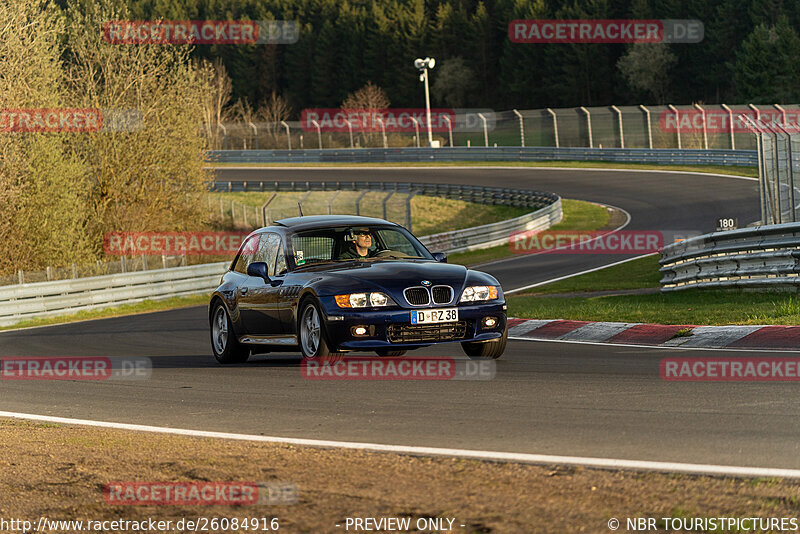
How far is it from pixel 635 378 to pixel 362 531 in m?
4.94

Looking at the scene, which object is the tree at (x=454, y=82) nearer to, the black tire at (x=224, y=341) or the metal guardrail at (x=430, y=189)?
the metal guardrail at (x=430, y=189)

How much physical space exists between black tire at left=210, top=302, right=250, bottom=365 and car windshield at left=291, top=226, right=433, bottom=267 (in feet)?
5.24

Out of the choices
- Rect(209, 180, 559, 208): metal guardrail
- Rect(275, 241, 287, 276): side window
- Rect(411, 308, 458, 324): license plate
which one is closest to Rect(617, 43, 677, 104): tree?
Rect(209, 180, 559, 208): metal guardrail

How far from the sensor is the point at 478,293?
34.6 feet

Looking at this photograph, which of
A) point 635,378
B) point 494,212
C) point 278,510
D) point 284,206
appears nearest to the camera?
point 278,510

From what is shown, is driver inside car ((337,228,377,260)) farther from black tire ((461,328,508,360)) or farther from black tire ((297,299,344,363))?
black tire ((461,328,508,360))

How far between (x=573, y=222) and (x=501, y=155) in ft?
81.7

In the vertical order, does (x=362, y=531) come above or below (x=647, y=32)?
below

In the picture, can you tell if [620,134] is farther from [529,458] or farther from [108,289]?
[529,458]

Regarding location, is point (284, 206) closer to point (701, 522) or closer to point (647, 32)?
point (701, 522)

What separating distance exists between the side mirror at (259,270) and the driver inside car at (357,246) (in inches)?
33.3

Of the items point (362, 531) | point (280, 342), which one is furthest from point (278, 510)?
point (280, 342)

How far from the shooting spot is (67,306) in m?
27.6

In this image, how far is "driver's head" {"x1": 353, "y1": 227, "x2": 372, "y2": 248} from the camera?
11.6 metres
